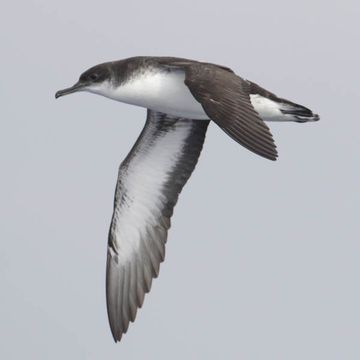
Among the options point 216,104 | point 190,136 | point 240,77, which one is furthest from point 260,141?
point 190,136

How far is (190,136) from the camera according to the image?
16.3m

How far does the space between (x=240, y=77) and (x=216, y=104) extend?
1.58 metres

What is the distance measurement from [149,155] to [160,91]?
6.55ft

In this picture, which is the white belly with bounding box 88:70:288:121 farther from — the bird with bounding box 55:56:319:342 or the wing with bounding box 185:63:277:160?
the wing with bounding box 185:63:277:160

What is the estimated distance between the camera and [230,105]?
12.9 meters

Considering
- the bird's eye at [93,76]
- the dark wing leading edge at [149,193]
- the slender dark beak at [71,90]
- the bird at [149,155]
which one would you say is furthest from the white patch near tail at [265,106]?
the slender dark beak at [71,90]

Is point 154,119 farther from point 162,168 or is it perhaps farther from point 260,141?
point 260,141

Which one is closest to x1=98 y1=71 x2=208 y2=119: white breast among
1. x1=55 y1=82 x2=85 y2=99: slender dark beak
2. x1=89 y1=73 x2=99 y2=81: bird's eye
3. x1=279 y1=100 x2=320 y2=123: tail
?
x1=89 y1=73 x2=99 y2=81: bird's eye

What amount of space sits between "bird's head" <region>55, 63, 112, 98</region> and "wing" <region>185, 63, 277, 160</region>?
1456 mm

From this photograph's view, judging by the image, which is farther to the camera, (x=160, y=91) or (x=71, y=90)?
(x=71, y=90)

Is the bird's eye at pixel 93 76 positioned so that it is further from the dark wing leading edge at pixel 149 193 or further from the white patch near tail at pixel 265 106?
the white patch near tail at pixel 265 106

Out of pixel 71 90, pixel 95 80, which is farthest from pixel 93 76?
pixel 71 90

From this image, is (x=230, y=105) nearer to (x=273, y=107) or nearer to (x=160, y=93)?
(x=160, y=93)

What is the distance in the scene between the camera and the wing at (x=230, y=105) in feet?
40.3
